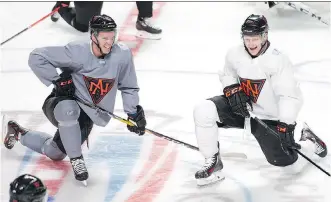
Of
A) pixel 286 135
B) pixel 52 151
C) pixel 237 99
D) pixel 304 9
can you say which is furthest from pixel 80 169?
pixel 304 9

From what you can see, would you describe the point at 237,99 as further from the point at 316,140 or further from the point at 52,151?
the point at 52,151

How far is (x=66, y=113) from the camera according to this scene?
2.90 meters

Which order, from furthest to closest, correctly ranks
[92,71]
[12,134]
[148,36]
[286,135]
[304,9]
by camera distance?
[304,9] → [148,36] → [12,134] → [92,71] → [286,135]

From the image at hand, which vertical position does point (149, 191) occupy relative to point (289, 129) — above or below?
below

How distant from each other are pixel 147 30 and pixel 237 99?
2.11 m

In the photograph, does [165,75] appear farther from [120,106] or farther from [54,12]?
[54,12]

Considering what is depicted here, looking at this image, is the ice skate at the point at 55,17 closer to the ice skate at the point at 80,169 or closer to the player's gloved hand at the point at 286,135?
the ice skate at the point at 80,169

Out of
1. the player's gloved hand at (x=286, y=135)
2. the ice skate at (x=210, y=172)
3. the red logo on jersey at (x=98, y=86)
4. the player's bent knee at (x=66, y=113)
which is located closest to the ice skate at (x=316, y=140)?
the player's gloved hand at (x=286, y=135)

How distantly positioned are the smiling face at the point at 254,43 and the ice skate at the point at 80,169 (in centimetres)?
83

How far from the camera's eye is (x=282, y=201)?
2.80 meters

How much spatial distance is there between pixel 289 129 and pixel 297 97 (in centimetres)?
14

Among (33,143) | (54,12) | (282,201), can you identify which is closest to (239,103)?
(282,201)

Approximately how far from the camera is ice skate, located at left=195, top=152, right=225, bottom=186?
2.94m

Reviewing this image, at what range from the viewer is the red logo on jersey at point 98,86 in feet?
9.82
